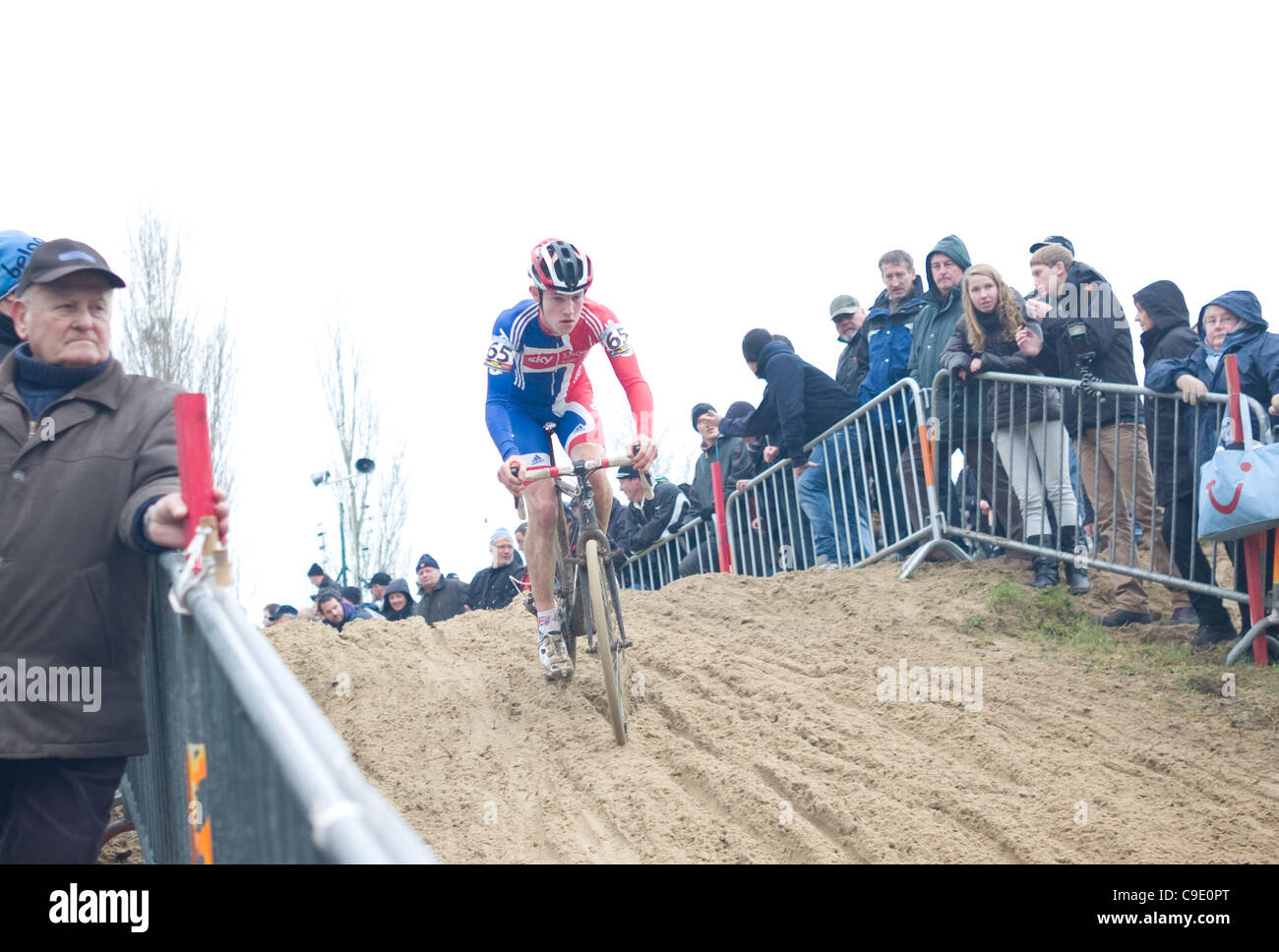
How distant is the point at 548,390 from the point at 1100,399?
12.4 ft

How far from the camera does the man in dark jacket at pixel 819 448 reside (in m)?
→ 10.6

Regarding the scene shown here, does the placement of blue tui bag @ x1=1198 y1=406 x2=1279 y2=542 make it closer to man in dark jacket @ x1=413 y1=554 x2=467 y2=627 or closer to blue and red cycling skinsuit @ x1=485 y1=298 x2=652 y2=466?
blue and red cycling skinsuit @ x1=485 y1=298 x2=652 y2=466

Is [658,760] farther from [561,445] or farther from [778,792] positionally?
[561,445]

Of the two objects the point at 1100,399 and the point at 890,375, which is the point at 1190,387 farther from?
the point at 890,375

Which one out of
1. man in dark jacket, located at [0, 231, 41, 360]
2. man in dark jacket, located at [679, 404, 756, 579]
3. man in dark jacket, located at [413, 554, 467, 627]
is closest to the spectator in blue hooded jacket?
man in dark jacket, located at [679, 404, 756, 579]

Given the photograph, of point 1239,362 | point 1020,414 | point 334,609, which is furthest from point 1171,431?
point 334,609

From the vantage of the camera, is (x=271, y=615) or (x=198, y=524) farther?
(x=271, y=615)

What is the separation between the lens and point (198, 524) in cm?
272

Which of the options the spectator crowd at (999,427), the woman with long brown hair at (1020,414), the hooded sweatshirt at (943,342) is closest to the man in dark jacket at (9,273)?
the spectator crowd at (999,427)

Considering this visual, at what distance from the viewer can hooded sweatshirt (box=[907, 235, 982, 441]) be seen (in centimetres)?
951

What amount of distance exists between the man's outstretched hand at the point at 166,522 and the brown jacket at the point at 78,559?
0.35 feet

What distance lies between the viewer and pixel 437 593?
45.4 feet
